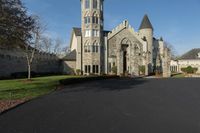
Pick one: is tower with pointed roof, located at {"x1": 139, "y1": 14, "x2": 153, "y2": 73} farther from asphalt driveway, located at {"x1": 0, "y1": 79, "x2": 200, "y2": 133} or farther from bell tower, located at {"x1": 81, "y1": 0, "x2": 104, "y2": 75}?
asphalt driveway, located at {"x1": 0, "y1": 79, "x2": 200, "y2": 133}

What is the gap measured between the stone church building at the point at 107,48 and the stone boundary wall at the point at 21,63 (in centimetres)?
363

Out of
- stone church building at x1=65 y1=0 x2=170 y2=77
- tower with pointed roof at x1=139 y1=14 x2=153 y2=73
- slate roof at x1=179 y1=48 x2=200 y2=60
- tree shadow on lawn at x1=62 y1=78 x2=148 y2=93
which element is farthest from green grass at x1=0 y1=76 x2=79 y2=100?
slate roof at x1=179 y1=48 x2=200 y2=60

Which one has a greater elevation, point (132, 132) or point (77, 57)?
point (77, 57)

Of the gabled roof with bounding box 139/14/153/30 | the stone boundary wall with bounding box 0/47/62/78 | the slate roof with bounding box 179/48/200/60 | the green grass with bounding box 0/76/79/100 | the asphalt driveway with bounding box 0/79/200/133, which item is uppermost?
the gabled roof with bounding box 139/14/153/30

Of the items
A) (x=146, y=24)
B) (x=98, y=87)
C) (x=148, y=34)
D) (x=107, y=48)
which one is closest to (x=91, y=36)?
(x=107, y=48)

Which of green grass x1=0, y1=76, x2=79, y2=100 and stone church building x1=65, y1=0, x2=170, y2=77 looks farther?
stone church building x1=65, y1=0, x2=170, y2=77

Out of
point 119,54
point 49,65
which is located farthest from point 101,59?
point 49,65

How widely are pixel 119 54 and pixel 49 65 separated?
52.5ft

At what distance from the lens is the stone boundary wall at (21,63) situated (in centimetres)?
4303

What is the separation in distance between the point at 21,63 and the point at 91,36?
15.6 m

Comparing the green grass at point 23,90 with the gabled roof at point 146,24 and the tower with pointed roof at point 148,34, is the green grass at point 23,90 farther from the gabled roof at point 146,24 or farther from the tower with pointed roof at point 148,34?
the gabled roof at point 146,24

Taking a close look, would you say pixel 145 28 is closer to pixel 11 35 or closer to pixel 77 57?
pixel 77 57

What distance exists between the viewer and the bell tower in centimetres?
5716

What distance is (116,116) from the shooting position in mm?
11883
